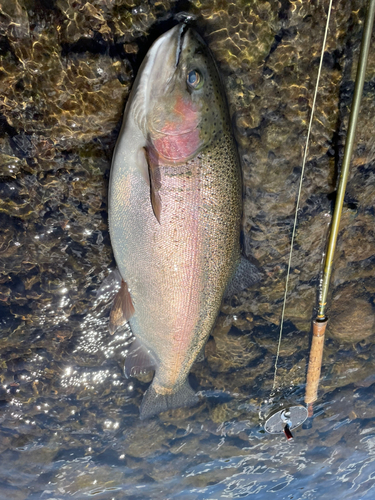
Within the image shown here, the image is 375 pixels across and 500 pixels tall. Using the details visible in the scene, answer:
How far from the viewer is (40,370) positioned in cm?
254

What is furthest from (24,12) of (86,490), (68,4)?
(86,490)

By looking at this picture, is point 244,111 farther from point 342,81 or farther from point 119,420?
point 119,420

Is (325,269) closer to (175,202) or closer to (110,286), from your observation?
(175,202)

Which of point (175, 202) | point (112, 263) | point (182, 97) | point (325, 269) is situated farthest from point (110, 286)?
point (325, 269)

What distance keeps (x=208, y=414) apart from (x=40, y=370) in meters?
1.59

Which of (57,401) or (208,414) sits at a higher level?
(57,401)

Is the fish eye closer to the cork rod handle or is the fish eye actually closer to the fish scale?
the fish scale

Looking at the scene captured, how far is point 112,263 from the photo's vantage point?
Result: 2.17m

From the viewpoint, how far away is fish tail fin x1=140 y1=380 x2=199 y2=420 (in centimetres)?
238

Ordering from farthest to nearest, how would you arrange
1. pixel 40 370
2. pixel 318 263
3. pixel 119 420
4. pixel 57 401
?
pixel 119 420 < pixel 57 401 < pixel 40 370 < pixel 318 263

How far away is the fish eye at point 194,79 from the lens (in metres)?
1.42

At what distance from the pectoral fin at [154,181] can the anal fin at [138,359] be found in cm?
101

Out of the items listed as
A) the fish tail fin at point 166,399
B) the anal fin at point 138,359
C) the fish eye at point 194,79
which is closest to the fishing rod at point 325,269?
the fish eye at point 194,79

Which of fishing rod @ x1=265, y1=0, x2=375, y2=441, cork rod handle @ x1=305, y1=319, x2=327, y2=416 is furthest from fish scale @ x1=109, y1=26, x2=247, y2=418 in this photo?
cork rod handle @ x1=305, y1=319, x2=327, y2=416
